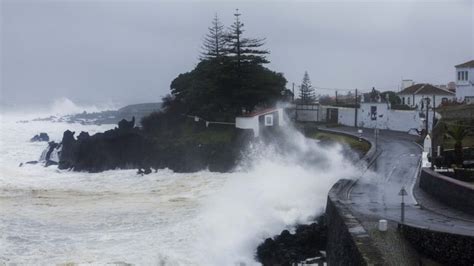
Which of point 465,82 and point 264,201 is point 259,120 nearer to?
point 264,201

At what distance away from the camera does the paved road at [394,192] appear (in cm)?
1275

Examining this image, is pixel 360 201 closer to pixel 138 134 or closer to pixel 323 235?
pixel 323 235

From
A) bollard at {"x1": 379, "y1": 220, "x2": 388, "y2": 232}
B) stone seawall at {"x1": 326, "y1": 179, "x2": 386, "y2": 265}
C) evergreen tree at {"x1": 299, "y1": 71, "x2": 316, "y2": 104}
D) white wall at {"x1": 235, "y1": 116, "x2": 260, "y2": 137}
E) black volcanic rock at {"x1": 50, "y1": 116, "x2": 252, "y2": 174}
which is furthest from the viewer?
evergreen tree at {"x1": 299, "y1": 71, "x2": 316, "y2": 104}

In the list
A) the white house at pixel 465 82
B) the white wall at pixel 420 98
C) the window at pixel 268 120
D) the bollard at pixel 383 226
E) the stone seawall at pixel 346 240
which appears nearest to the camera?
the stone seawall at pixel 346 240

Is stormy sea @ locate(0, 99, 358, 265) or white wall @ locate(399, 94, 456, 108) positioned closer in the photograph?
stormy sea @ locate(0, 99, 358, 265)

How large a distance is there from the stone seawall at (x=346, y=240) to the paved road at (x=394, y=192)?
17.6 inches

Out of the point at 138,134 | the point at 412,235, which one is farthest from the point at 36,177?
the point at 412,235

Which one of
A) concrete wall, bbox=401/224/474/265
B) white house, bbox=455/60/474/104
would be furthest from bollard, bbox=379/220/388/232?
white house, bbox=455/60/474/104

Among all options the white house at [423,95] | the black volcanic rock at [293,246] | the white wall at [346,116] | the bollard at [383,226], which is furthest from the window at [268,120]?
the bollard at [383,226]

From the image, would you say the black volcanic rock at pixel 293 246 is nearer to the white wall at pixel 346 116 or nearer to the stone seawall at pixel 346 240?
the stone seawall at pixel 346 240

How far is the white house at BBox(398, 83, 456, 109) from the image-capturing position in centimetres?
4345

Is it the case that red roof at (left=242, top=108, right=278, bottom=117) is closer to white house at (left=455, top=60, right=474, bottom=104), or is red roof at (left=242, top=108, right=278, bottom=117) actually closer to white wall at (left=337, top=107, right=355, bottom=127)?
white wall at (left=337, top=107, right=355, bottom=127)

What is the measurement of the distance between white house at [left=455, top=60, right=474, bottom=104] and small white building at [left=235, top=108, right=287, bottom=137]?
42.9 feet

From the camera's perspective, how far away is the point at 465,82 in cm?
4100
